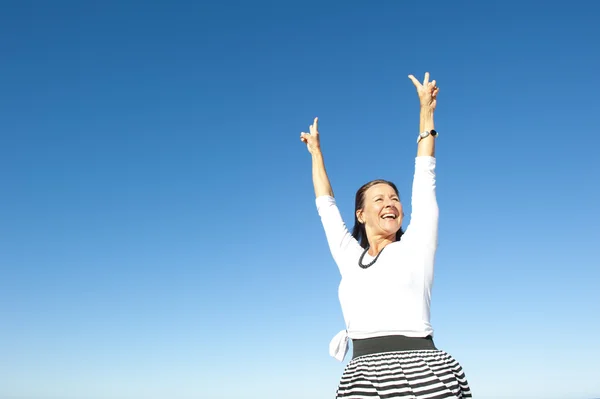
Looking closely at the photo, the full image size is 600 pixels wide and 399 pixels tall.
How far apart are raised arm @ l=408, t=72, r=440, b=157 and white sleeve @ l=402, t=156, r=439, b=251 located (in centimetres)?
10

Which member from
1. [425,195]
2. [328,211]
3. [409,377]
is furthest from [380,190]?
[409,377]

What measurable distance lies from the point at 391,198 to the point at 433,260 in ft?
2.56

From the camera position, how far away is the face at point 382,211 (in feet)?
15.9

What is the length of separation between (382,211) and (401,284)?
85 centimetres

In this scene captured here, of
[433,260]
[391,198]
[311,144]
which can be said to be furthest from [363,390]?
[311,144]

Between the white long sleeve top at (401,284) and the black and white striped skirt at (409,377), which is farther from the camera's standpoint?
the white long sleeve top at (401,284)

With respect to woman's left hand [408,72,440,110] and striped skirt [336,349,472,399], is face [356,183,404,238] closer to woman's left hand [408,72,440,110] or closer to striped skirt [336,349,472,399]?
woman's left hand [408,72,440,110]

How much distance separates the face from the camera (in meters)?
4.84

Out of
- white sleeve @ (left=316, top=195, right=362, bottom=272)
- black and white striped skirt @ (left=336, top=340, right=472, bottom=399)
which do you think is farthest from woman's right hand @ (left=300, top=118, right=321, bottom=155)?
black and white striped skirt @ (left=336, top=340, right=472, bottom=399)

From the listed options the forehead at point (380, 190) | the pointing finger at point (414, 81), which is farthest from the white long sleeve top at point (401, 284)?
the pointing finger at point (414, 81)

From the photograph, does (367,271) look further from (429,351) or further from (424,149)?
(424,149)

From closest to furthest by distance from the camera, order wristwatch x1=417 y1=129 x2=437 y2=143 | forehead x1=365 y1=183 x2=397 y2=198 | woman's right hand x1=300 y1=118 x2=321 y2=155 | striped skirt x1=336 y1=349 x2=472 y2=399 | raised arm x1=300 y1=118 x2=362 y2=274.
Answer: striped skirt x1=336 y1=349 x2=472 y2=399 < wristwatch x1=417 y1=129 x2=437 y2=143 < forehead x1=365 y1=183 x2=397 y2=198 < raised arm x1=300 y1=118 x2=362 y2=274 < woman's right hand x1=300 y1=118 x2=321 y2=155

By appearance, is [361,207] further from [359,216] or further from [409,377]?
→ [409,377]

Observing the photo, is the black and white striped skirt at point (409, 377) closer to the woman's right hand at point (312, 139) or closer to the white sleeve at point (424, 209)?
the white sleeve at point (424, 209)
